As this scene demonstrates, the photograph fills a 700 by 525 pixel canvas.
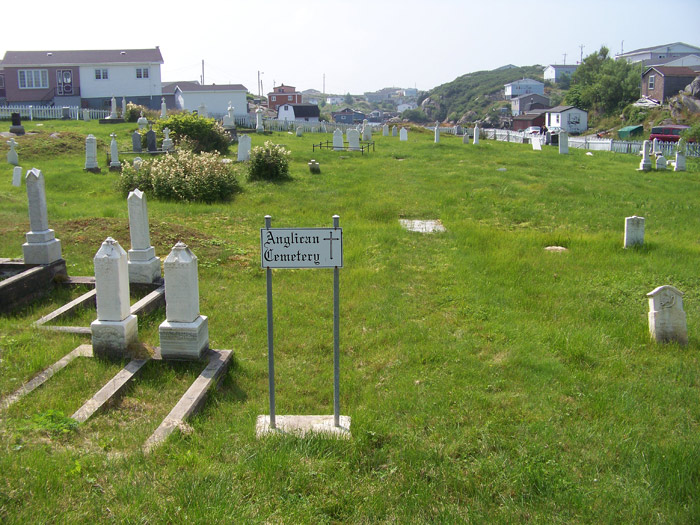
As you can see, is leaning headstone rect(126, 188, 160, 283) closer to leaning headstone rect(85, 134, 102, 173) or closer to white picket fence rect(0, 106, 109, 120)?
leaning headstone rect(85, 134, 102, 173)

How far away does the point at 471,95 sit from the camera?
17125 cm

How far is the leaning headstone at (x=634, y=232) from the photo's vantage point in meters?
11.6

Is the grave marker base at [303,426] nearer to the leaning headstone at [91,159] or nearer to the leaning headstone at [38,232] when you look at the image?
the leaning headstone at [38,232]

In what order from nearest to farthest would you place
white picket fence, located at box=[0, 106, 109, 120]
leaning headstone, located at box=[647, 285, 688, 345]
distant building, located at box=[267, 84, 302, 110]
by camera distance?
leaning headstone, located at box=[647, 285, 688, 345]
white picket fence, located at box=[0, 106, 109, 120]
distant building, located at box=[267, 84, 302, 110]

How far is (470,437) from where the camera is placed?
4875mm

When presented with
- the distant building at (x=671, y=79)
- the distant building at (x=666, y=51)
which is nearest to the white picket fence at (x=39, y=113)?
the distant building at (x=671, y=79)

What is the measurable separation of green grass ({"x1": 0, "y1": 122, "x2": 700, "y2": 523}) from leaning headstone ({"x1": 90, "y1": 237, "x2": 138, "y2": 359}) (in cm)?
29

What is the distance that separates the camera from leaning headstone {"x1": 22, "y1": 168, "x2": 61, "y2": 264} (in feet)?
27.9

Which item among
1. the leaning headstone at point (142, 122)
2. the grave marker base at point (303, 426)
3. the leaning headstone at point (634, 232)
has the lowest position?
the grave marker base at point (303, 426)

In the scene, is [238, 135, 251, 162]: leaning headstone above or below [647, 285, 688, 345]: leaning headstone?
above

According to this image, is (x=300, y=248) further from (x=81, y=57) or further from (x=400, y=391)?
(x=81, y=57)

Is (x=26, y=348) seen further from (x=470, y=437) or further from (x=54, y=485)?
(x=470, y=437)

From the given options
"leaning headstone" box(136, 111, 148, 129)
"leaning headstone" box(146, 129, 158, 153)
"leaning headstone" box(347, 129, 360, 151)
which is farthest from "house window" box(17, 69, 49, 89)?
"leaning headstone" box(347, 129, 360, 151)

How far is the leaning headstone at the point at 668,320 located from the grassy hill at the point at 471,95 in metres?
139
